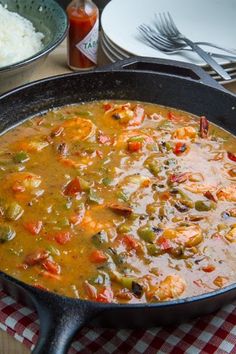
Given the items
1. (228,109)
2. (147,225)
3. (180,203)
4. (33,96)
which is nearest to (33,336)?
(147,225)

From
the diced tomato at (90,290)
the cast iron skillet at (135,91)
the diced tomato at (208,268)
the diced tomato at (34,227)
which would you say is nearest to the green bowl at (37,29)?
the cast iron skillet at (135,91)

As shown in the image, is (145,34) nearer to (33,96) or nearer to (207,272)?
(33,96)

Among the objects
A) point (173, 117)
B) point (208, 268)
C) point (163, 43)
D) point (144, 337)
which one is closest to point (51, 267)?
point (144, 337)

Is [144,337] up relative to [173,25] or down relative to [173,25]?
down

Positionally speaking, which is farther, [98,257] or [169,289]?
[98,257]

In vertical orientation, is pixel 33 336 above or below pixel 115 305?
below

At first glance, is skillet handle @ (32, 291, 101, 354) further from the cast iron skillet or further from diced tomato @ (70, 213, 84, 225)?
the cast iron skillet

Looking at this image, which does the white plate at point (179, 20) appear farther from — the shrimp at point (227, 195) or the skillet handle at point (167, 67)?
the shrimp at point (227, 195)

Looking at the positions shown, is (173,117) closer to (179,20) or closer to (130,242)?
(130,242)
